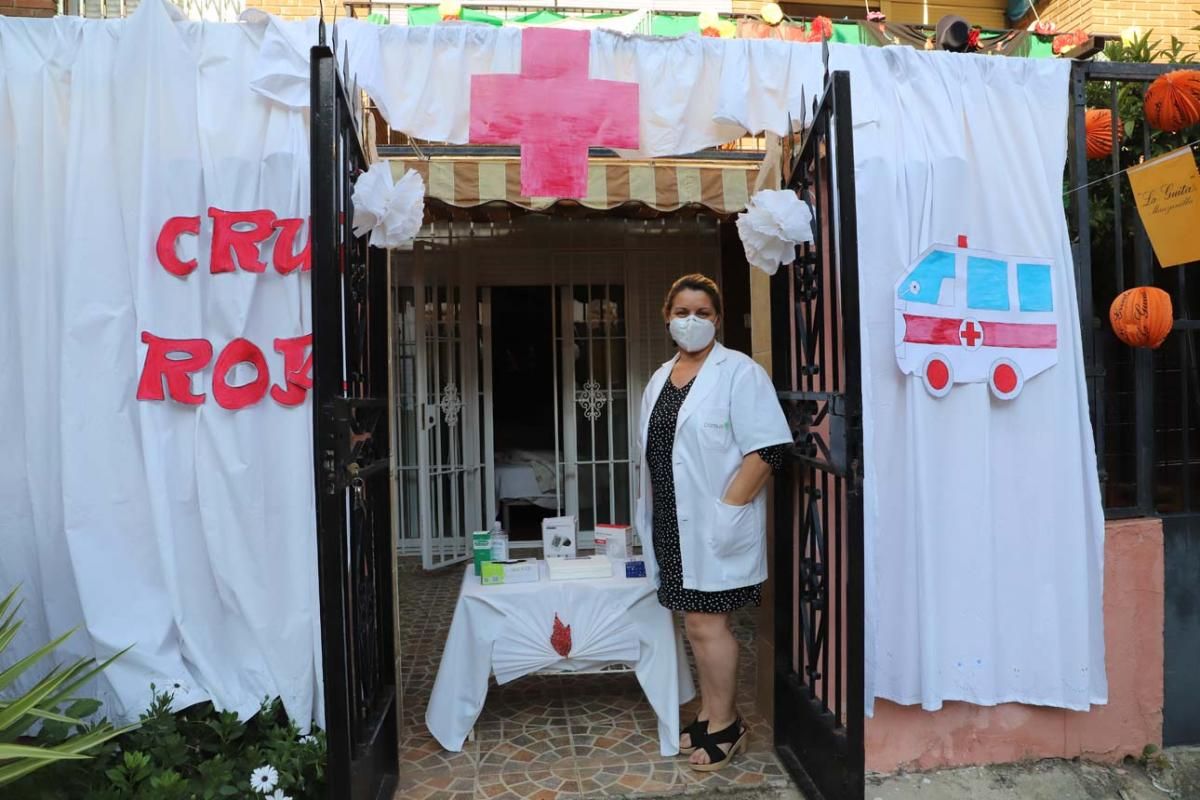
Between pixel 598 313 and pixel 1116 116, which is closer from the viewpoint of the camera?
pixel 1116 116

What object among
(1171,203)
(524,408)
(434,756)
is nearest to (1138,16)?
(1171,203)

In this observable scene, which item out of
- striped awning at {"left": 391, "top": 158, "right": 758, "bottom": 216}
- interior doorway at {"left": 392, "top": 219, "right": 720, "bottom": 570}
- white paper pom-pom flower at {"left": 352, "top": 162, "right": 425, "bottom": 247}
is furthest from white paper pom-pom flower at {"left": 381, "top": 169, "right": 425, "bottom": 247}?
interior doorway at {"left": 392, "top": 219, "right": 720, "bottom": 570}

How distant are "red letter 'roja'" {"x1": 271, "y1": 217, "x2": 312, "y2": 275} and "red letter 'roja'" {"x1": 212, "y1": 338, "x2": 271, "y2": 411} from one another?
34 centimetres

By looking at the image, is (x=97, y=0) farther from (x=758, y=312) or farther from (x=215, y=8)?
(x=758, y=312)

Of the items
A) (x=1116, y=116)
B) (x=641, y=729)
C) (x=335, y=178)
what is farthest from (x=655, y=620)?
(x=1116, y=116)

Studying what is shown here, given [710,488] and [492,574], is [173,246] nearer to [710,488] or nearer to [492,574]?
[492,574]

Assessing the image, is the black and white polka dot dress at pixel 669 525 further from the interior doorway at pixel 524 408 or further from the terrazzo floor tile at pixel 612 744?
the interior doorway at pixel 524 408

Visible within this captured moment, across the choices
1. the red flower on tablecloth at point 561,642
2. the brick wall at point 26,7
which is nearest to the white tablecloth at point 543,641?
the red flower on tablecloth at point 561,642

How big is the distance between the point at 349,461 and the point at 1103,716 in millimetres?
3336

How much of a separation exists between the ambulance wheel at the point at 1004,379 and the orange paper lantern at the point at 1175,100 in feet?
4.34

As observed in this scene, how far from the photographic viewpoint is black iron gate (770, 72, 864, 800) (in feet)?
8.16

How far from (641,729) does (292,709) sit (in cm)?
155

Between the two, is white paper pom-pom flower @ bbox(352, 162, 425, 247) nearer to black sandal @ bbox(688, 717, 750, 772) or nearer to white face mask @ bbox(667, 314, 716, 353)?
white face mask @ bbox(667, 314, 716, 353)

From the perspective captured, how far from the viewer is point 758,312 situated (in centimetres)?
364
